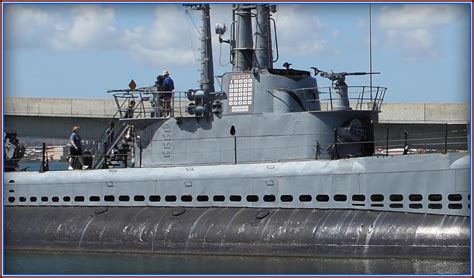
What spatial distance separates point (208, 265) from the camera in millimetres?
20422

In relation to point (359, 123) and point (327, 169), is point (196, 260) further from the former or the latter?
point (359, 123)

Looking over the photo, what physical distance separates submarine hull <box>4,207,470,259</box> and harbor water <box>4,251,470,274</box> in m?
0.19

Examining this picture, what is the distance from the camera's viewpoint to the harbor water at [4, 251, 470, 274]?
1888cm

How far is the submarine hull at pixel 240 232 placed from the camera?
19.4 m

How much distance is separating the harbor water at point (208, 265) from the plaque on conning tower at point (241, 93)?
391cm

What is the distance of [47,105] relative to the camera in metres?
43.8

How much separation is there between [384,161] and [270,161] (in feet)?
10.4

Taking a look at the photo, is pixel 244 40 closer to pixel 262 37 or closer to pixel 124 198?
pixel 262 37

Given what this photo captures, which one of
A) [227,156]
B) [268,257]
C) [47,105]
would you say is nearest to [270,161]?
[227,156]

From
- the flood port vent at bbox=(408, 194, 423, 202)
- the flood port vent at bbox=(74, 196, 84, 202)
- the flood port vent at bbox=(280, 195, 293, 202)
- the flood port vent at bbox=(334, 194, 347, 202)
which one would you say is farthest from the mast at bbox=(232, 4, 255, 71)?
the flood port vent at bbox=(408, 194, 423, 202)

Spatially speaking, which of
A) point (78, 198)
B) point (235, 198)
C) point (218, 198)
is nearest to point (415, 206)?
point (235, 198)

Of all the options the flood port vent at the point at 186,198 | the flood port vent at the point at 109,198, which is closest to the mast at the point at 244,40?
the flood port vent at the point at 186,198

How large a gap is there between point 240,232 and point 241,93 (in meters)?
3.71

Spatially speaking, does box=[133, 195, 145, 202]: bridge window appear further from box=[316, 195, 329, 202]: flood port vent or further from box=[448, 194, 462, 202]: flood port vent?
box=[448, 194, 462, 202]: flood port vent
